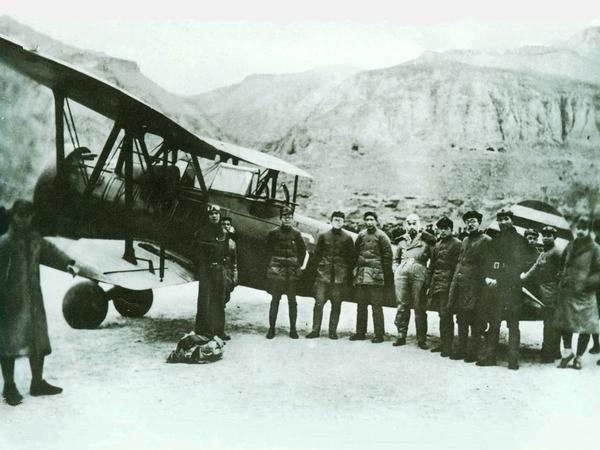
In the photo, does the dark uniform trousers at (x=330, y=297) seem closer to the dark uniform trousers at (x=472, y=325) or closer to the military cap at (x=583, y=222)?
the dark uniform trousers at (x=472, y=325)

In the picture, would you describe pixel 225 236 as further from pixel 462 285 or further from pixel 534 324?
pixel 534 324

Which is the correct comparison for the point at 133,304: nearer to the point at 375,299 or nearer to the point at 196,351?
the point at 196,351

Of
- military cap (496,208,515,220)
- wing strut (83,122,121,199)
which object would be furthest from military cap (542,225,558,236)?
wing strut (83,122,121,199)

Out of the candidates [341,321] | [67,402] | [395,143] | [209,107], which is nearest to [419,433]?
[67,402]

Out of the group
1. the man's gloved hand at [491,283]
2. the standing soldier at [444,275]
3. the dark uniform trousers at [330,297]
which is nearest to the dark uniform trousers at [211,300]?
the dark uniform trousers at [330,297]

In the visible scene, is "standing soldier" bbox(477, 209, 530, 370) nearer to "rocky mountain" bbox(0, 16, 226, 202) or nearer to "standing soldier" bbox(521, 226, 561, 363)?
"standing soldier" bbox(521, 226, 561, 363)

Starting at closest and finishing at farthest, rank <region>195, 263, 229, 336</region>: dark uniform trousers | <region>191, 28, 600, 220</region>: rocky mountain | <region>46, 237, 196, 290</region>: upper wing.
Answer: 1. <region>46, 237, 196, 290</region>: upper wing
2. <region>195, 263, 229, 336</region>: dark uniform trousers
3. <region>191, 28, 600, 220</region>: rocky mountain

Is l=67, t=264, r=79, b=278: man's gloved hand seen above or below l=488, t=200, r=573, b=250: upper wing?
below
